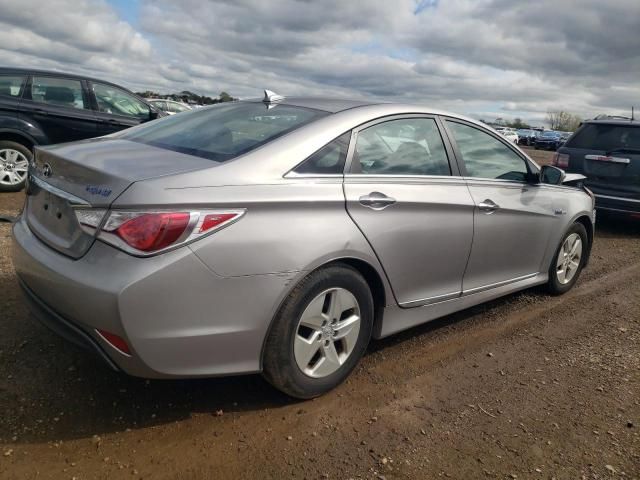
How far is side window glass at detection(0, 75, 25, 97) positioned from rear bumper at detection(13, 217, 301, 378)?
568 cm

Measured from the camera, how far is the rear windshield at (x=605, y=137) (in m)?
7.27

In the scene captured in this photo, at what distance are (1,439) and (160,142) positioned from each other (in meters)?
1.63

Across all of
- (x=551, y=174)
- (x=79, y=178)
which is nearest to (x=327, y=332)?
(x=79, y=178)

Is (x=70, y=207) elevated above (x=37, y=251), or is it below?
above

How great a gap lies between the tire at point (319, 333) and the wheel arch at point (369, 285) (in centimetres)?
2

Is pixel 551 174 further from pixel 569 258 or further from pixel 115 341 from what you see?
pixel 115 341

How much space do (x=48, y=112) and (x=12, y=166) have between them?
2.98 ft

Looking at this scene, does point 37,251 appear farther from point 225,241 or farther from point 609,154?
point 609,154

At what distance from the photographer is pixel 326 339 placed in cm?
274

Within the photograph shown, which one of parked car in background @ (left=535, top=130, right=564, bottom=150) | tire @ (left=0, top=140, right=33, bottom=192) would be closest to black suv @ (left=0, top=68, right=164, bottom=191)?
tire @ (left=0, top=140, right=33, bottom=192)

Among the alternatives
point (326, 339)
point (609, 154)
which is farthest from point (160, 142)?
point (609, 154)

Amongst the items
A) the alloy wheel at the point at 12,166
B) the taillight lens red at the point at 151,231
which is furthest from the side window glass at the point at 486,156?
the alloy wheel at the point at 12,166

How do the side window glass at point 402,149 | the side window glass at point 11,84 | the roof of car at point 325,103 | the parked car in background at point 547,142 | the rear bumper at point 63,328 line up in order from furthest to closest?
the parked car in background at point 547,142, the side window glass at point 11,84, the roof of car at point 325,103, the side window glass at point 402,149, the rear bumper at point 63,328

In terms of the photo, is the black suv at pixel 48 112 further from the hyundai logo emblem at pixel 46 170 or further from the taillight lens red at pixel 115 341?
the taillight lens red at pixel 115 341
